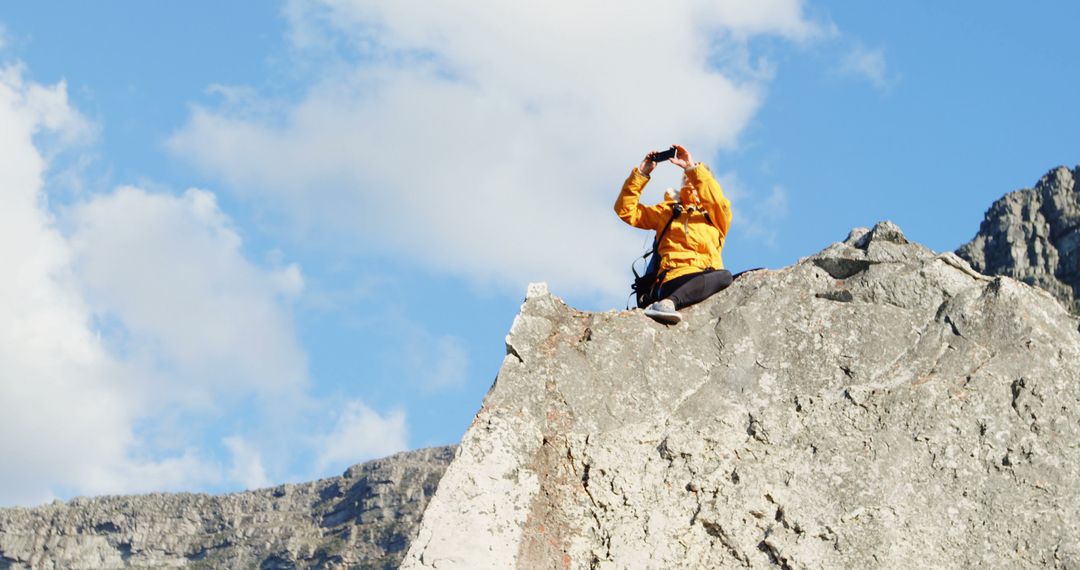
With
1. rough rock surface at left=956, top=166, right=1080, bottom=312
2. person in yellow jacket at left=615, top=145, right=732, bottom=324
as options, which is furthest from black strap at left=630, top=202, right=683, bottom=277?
rough rock surface at left=956, top=166, right=1080, bottom=312

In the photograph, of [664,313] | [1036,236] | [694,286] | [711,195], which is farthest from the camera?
[1036,236]

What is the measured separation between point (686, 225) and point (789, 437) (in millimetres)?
3009

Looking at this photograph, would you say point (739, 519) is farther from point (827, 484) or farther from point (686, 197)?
point (686, 197)

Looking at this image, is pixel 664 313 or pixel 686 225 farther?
pixel 686 225

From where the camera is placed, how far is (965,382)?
11.0m

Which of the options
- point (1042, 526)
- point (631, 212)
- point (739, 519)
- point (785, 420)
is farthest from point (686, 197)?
point (1042, 526)

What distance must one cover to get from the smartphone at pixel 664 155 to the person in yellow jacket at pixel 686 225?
12 millimetres

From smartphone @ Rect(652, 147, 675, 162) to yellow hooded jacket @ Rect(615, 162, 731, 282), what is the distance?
0.31m

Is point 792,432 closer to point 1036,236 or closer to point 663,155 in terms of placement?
point 663,155

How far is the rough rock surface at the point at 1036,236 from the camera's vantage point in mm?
136750

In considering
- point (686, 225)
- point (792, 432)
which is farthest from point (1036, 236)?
point (792, 432)

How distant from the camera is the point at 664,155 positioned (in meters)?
13.6

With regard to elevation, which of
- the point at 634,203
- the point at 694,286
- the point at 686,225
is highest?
the point at 634,203

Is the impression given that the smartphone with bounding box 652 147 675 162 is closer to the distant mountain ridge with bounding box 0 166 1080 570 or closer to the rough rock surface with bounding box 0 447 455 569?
the distant mountain ridge with bounding box 0 166 1080 570
